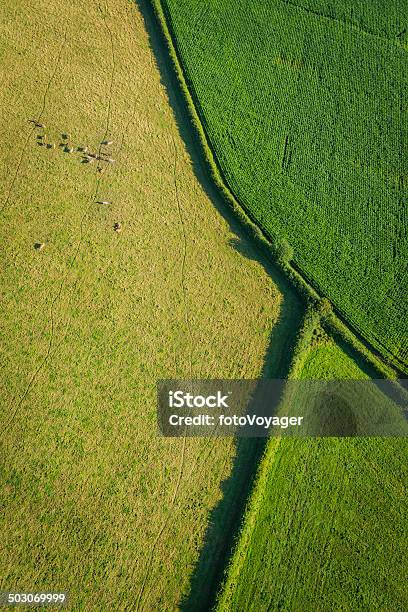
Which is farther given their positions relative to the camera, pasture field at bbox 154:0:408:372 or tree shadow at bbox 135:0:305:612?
pasture field at bbox 154:0:408:372

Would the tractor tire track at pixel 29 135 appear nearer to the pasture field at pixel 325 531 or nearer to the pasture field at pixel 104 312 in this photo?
the pasture field at pixel 104 312

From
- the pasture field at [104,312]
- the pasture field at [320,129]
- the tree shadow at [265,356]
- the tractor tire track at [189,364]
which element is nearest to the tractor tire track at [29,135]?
the pasture field at [104,312]

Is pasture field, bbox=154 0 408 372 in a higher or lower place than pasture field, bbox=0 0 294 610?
higher

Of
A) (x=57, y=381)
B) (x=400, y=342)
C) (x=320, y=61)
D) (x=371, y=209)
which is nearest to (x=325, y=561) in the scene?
(x=400, y=342)

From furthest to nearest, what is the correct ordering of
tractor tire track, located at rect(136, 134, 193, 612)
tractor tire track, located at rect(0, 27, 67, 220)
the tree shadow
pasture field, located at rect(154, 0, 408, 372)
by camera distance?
1. tractor tire track, located at rect(0, 27, 67, 220)
2. pasture field, located at rect(154, 0, 408, 372)
3. tractor tire track, located at rect(136, 134, 193, 612)
4. the tree shadow

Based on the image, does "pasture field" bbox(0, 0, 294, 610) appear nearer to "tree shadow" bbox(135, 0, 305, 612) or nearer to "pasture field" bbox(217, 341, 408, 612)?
"tree shadow" bbox(135, 0, 305, 612)

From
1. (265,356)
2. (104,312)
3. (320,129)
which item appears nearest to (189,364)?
(265,356)

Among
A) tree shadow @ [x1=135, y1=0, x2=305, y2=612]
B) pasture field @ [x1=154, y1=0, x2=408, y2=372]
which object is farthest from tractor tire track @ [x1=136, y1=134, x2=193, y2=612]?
pasture field @ [x1=154, y1=0, x2=408, y2=372]
